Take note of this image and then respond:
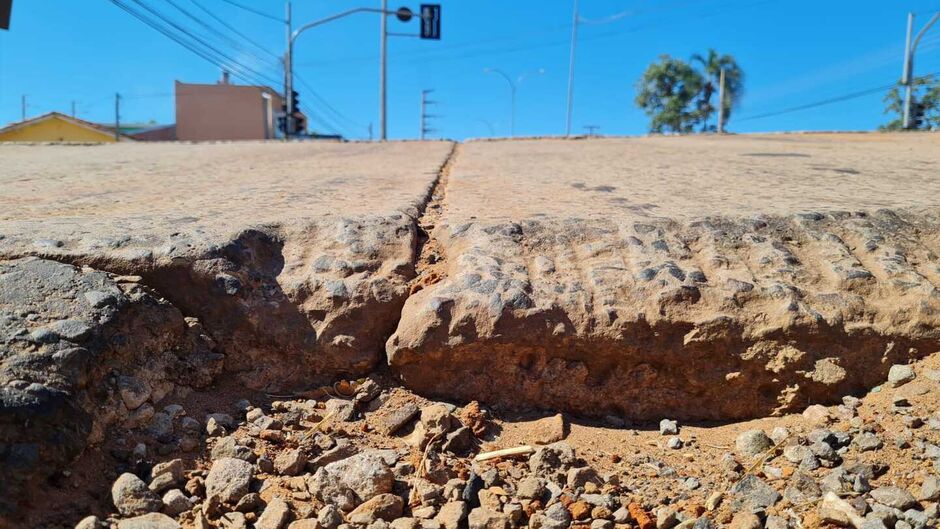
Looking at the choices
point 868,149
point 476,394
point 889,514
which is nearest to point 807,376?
point 889,514

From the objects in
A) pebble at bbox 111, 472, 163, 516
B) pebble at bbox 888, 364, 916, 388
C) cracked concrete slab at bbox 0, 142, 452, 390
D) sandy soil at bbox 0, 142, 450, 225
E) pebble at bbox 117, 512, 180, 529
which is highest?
sandy soil at bbox 0, 142, 450, 225

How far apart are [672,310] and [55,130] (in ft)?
84.5

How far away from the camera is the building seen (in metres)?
25.5

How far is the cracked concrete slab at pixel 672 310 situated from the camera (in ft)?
5.25

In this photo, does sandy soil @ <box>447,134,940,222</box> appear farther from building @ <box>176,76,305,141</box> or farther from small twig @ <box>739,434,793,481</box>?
building @ <box>176,76,305,141</box>

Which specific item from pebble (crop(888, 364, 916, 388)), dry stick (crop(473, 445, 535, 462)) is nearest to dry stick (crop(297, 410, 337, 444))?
dry stick (crop(473, 445, 535, 462))

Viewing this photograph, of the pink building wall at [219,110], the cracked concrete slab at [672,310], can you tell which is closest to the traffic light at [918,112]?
the cracked concrete slab at [672,310]

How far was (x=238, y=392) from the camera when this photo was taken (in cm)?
163

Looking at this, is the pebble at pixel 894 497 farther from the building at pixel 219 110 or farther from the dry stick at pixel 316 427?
the building at pixel 219 110

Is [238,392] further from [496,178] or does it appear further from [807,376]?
[496,178]

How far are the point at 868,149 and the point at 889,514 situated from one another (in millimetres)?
4600

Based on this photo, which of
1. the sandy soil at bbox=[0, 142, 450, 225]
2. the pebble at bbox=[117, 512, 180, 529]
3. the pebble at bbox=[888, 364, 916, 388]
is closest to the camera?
the pebble at bbox=[117, 512, 180, 529]

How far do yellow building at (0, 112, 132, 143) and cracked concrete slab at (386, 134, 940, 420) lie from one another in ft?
75.8

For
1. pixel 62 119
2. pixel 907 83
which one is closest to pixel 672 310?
pixel 907 83
